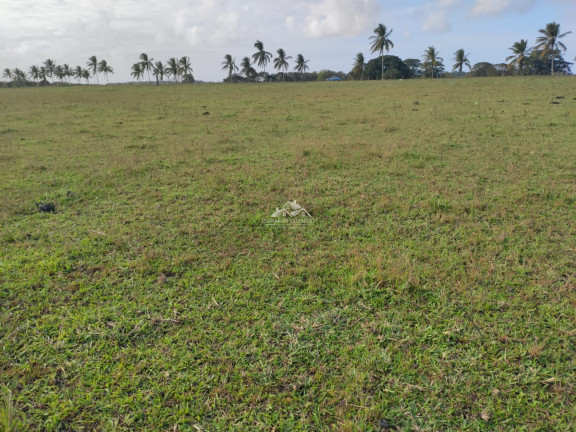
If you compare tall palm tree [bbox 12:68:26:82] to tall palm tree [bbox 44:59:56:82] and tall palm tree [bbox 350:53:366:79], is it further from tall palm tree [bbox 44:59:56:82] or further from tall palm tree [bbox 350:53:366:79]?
tall palm tree [bbox 350:53:366:79]

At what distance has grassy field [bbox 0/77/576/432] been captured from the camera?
2.20 m

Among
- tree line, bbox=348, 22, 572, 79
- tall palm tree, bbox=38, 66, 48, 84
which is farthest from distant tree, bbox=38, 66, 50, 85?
tree line, bbox=348, 22, 572, 79

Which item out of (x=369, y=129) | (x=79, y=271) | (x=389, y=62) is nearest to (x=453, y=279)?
(x=79, y=271)

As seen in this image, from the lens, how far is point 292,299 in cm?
317

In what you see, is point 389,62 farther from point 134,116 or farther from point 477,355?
point 477,355

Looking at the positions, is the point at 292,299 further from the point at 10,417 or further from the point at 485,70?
the point at 485,70

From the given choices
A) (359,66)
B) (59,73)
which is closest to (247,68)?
(359,66)

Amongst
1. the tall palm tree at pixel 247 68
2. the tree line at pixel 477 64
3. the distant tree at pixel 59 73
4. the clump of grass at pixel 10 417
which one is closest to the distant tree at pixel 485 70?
the tree line at pixel 477 64

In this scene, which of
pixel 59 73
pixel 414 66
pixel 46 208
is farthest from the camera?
→ pixel 59 73

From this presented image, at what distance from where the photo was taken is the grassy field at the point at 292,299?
220 cm

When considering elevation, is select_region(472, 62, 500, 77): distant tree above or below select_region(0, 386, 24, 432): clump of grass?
above

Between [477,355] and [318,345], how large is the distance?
3.76ft

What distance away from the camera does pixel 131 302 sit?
3.12 metres

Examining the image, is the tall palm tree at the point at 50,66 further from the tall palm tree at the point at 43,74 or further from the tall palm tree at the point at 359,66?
the tall palm tree at the point at 359,66
